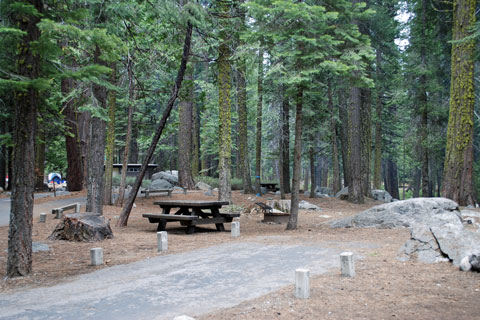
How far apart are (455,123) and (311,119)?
1090cm

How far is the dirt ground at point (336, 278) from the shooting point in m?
4.48

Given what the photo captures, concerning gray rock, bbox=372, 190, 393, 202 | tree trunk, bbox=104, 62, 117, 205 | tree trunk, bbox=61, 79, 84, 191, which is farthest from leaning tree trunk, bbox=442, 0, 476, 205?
tree trunk, bbox=61, 79, 84, 191

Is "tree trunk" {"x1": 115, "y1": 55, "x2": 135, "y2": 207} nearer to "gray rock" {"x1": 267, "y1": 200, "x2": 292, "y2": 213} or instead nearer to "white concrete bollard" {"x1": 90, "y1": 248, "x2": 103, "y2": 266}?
"gray rock" {"x1": 267, "y1": 200, "x2": 292, "y2": 213}

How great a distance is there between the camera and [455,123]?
1350 centimetres

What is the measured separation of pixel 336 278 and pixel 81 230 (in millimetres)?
7004

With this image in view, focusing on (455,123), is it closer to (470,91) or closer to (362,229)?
(470,91)

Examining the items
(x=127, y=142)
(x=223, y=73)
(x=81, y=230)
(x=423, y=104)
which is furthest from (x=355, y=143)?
(x=81, y=230)

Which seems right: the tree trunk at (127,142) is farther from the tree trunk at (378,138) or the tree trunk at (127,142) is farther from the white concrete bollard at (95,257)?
the tree trunk at (378,138)

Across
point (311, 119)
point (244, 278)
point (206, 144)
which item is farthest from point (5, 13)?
point (206, 144)

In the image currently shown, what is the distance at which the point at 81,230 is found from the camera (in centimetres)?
1011

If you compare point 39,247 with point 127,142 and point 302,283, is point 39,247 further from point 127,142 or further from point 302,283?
point 127,142

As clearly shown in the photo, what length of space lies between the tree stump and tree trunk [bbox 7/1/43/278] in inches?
138

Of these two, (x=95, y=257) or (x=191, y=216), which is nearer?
(x=95, y=257)

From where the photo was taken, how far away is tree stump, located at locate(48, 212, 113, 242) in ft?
33.1
